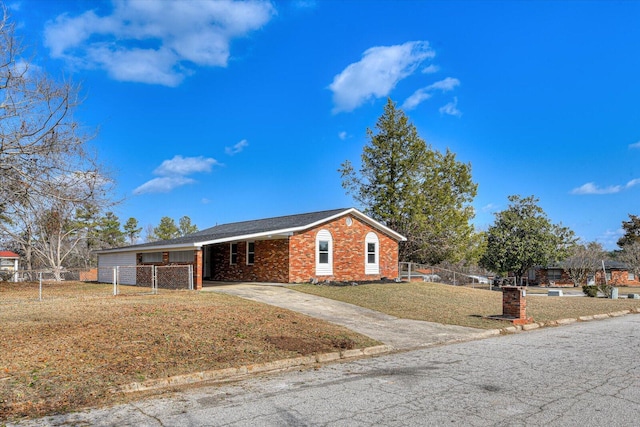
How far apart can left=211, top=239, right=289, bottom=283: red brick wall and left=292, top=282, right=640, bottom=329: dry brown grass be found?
2680mm

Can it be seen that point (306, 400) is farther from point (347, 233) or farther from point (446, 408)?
point (347, 233)

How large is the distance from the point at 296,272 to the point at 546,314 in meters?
11.4

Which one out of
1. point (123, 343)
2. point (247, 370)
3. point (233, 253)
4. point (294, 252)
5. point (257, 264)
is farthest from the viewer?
point (233, 253)

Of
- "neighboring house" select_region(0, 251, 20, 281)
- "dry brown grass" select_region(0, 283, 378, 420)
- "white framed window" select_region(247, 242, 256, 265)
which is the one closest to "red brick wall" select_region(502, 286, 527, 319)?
"dry brown grass" select_region(0, 283, 378, 420)

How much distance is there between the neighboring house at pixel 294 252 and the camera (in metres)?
23.3

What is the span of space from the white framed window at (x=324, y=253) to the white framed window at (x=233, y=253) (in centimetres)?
494

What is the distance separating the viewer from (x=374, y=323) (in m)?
13.3

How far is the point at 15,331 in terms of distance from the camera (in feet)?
31.4

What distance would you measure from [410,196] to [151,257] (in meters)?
18.7

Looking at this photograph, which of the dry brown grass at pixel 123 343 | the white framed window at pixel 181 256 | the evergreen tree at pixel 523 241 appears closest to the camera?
the dry brown grass at pixel 123 343

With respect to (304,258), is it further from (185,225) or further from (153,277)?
(185,225)

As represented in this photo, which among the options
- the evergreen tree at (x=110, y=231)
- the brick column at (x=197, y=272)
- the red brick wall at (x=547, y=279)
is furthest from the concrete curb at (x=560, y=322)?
the evergreen tree at (x=110, y=231)

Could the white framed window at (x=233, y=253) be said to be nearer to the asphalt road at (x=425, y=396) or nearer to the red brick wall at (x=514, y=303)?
the red brick wall at (x=514, y=303)

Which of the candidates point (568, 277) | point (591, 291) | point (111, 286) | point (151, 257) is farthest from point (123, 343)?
point (568, 277)
